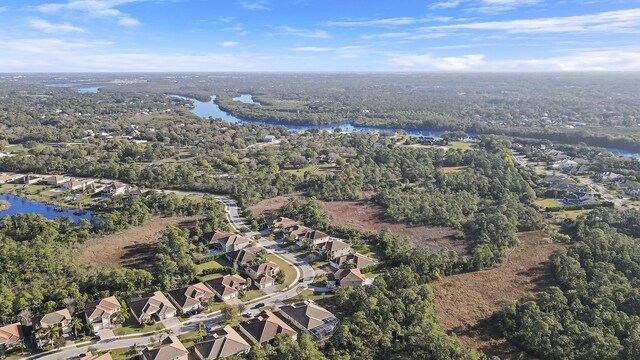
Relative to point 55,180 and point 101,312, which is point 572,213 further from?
point 55,180

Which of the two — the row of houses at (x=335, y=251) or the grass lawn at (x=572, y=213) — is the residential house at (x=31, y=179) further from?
the grass lawn at (x=572, y=213)

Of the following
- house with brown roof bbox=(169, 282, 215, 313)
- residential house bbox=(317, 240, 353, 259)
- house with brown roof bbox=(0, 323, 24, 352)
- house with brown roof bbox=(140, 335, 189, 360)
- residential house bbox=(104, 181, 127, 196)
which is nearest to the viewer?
house with brown roof bbox=(140, 335, 189, 360)

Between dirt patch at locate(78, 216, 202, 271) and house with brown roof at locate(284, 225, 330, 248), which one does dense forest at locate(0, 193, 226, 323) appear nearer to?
dirt patch at locate(78, 216, 202, 271)

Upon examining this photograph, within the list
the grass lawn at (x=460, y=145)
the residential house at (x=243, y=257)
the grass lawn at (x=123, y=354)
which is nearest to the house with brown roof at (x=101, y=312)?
the grass lawn at (x=123, y=354)

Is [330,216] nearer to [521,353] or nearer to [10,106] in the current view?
[521,353]

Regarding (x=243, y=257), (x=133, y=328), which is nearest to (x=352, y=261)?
(x=243, y=257)

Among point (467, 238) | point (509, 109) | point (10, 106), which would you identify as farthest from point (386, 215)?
point (10, 106)

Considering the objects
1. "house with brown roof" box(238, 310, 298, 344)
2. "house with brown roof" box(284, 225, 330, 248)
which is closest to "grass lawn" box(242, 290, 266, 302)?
"house with brown roof" box(238, 310, 298, 344)
